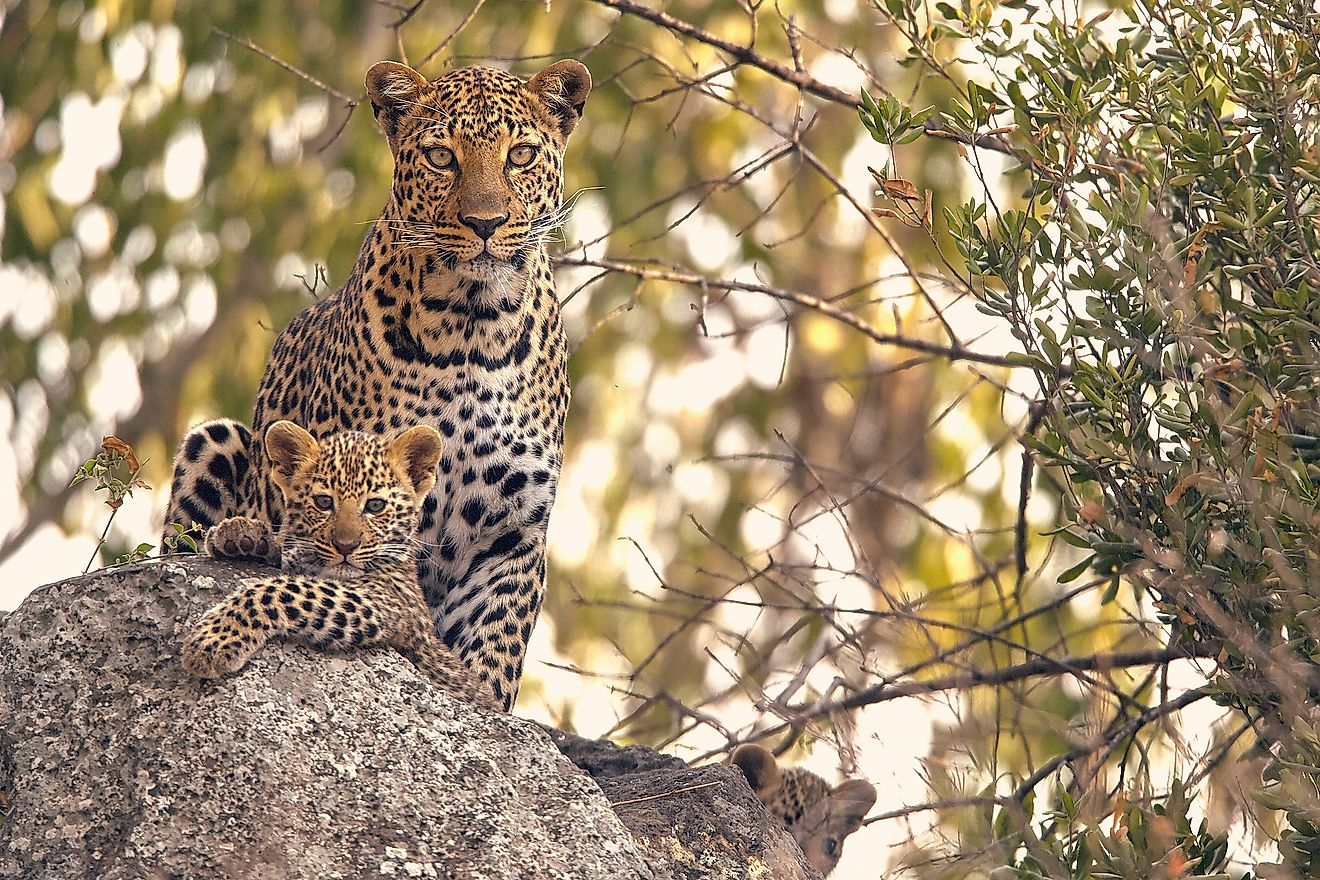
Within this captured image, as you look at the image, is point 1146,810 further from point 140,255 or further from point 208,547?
point 140,255

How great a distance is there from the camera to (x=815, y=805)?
7.39 meters

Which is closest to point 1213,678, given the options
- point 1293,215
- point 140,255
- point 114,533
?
point 1293,215

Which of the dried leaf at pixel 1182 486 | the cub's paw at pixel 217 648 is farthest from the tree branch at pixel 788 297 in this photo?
the cub's paw at pixel 217 648

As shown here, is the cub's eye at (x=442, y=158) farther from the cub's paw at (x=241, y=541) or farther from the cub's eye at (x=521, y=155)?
the cub's paw at (x=241, y=541)

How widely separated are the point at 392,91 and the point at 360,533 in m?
1.63

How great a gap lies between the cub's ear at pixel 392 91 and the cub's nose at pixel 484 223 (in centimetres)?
58

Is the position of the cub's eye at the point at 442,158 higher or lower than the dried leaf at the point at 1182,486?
higher

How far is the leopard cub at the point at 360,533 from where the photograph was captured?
5934 millimetres

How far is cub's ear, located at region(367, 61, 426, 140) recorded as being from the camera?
261 inches

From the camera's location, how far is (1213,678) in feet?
18.2

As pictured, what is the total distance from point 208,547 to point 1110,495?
2.91 meters

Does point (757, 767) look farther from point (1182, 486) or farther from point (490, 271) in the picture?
point (1182, 486)

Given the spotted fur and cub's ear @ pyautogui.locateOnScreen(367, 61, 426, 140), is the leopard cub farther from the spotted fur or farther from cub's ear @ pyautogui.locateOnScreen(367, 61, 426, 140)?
the spotted fur

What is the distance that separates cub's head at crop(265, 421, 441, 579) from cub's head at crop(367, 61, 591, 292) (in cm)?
69
